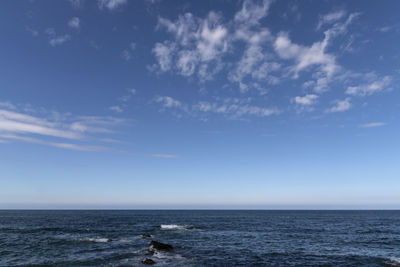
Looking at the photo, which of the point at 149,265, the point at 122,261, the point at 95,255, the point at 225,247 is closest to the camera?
the point at 149,265

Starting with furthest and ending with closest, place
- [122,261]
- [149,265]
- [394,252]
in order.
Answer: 1. [394,252]
2. [122,261]
3. [149,265]

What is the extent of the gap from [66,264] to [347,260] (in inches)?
1231

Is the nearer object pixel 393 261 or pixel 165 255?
A: pixel 393 261

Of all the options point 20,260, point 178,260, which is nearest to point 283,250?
point 178,260

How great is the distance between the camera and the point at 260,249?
3338cm

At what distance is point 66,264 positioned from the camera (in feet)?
82.4

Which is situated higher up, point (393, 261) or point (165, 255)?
point (165, 255)

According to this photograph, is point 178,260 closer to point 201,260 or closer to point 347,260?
point 201,260

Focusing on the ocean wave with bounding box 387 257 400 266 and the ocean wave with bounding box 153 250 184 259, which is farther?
the ocean wave with bounding box 153 250 184 259

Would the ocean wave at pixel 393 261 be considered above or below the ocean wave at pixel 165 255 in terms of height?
below

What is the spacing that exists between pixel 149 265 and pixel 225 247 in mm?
13966

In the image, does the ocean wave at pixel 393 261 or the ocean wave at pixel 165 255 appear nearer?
the ocean wave at pixel 393 261

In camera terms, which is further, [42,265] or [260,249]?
[260,249]

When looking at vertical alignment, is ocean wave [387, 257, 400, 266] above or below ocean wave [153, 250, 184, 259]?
below
